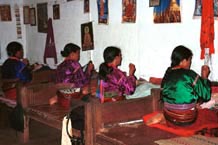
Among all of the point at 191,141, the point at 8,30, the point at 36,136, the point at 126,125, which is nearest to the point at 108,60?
the point at 126,125

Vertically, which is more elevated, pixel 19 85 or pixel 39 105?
pixel 19 85

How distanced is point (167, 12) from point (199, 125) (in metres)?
1.61

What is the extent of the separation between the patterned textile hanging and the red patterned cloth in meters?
1.23

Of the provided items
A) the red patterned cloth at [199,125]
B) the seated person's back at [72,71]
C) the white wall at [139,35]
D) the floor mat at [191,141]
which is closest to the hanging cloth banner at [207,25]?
the white wall at [139,35]

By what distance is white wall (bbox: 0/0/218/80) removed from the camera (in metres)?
4.37

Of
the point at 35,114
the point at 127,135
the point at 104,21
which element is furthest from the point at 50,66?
the point at 127,135

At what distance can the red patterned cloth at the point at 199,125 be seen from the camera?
3301 millimetres

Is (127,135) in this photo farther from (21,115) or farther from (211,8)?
(21,115)

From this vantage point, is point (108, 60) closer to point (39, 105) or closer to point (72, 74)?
point (72, 74)

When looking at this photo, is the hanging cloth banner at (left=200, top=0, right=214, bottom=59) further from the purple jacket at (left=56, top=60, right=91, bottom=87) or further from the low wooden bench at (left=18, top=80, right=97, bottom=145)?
the purple jacket at (left=56, top=60, right=91, bottom=87)

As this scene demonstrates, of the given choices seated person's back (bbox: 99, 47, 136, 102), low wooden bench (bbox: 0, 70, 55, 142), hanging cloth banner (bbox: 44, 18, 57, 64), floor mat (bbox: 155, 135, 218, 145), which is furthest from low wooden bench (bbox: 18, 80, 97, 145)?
hanging cloth banner (bbox: 44, 18, 57, 64)

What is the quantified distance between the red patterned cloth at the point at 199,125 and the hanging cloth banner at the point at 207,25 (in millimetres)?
713

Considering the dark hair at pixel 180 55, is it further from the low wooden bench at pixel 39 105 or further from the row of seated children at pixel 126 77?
the low wooden bench at pixel 39 105

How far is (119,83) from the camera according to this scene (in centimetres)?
445
